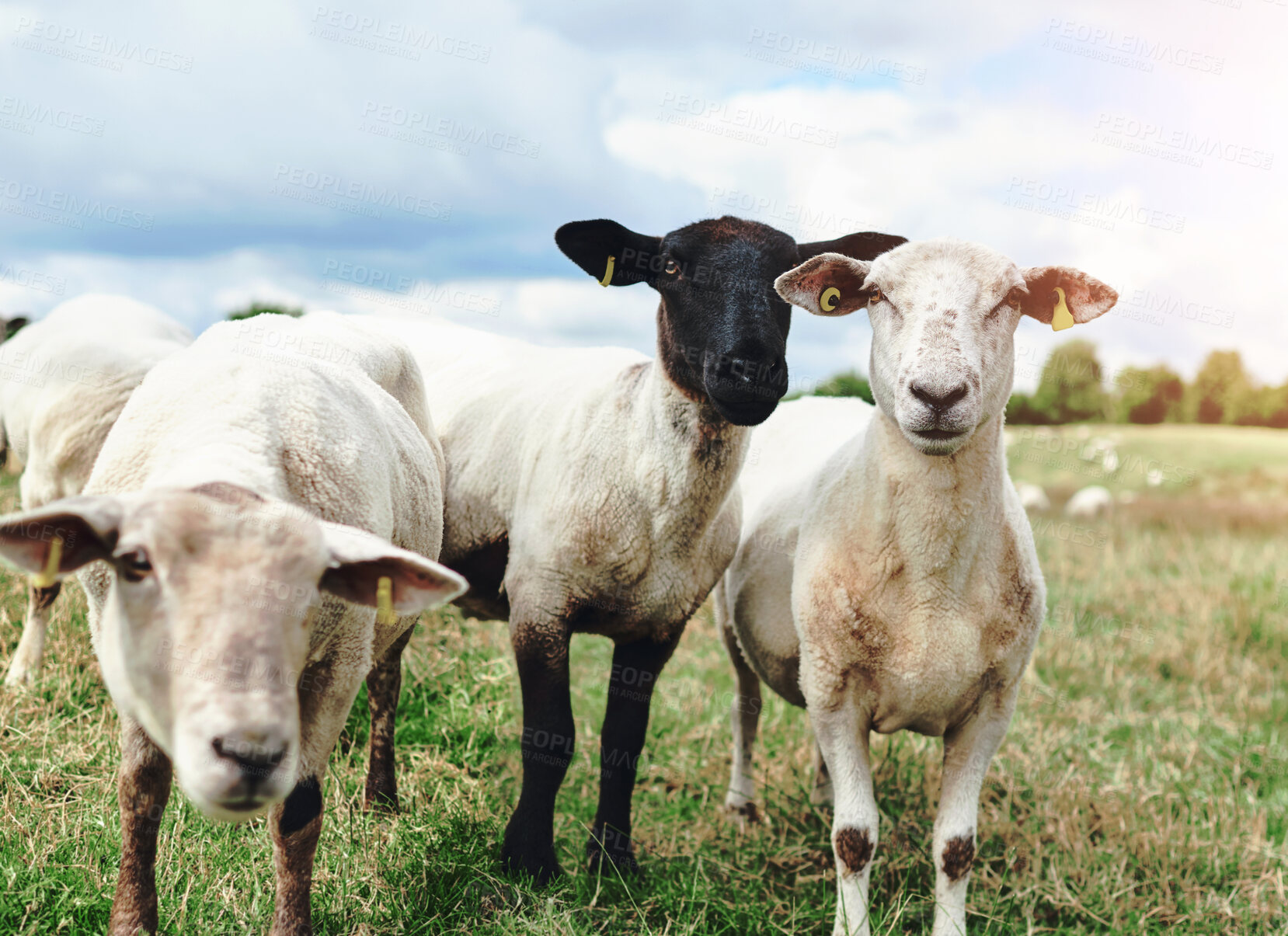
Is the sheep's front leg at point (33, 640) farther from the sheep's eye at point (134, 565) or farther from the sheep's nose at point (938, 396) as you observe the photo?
the sheep's nose at point (938, 396)

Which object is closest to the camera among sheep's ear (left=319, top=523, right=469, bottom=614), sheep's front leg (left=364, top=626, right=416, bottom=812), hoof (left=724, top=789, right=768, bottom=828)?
sheep's ear (left=319, top=523, right=469, bottom=614)

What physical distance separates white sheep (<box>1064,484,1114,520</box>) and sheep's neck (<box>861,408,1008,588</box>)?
15230mm

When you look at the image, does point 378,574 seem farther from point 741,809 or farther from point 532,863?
point 741,809

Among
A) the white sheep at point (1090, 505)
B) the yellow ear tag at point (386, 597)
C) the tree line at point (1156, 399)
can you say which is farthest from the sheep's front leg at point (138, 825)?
the tree line at point (1156, 399)

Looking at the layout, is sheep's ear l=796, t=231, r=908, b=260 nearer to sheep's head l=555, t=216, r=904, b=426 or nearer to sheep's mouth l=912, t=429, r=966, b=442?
sheep's head l=555, t=216, r=904, b=426

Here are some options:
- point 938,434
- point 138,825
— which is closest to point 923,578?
point 938,434

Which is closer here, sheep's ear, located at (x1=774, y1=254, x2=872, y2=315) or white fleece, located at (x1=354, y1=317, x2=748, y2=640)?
sheep's ear, located at (x1=774, y1=254, x2=872, y2=315)

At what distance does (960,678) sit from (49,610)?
4.96 metres

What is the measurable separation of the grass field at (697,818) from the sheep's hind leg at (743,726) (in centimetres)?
12

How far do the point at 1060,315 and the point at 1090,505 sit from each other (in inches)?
623

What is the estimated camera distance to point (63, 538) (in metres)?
2.14

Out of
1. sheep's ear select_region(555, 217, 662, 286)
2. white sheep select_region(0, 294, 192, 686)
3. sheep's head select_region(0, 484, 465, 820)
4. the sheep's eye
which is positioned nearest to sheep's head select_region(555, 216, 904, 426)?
sheep's ear select_region(555, 217, 662, 286)

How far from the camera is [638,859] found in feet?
14.3

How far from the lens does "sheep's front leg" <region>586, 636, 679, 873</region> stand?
4195 mm
